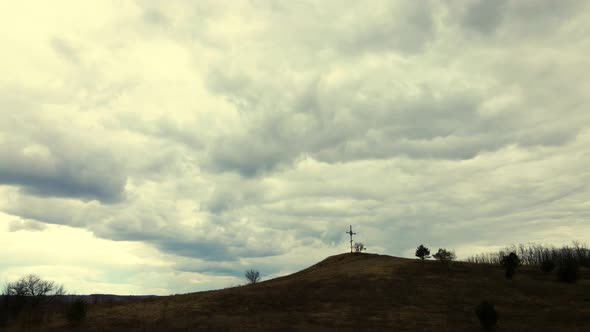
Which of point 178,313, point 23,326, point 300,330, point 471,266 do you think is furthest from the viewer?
point 471,266

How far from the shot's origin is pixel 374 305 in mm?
44031

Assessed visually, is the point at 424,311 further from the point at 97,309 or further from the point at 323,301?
the point at 97,309

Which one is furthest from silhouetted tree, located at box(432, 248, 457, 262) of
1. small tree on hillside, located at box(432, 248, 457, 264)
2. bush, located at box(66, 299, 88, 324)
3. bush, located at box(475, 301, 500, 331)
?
bush, located at box(66, 299, 88, 324)

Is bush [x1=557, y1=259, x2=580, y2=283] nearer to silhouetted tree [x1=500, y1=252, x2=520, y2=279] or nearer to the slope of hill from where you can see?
the slope of hill

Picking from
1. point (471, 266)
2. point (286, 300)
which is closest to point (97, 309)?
point (286, 300)

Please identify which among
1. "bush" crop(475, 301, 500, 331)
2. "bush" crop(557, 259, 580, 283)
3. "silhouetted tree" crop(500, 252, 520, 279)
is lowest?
"bush" crop(475, 301, 500, 331)

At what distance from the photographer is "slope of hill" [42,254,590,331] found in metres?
36.9

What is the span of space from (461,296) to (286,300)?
19.3 meters

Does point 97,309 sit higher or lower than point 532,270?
lower

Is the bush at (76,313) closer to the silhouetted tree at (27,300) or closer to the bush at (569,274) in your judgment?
the silhouetted tree at (27,300)

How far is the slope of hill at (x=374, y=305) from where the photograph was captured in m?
36.9

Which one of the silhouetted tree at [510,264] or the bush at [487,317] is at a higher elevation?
the silhouetted tree at [510,264]

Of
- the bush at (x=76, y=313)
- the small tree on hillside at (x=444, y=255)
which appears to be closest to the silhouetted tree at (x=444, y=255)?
the small tree on hillside at (x=444, y=255)

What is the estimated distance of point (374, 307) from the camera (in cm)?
4331
